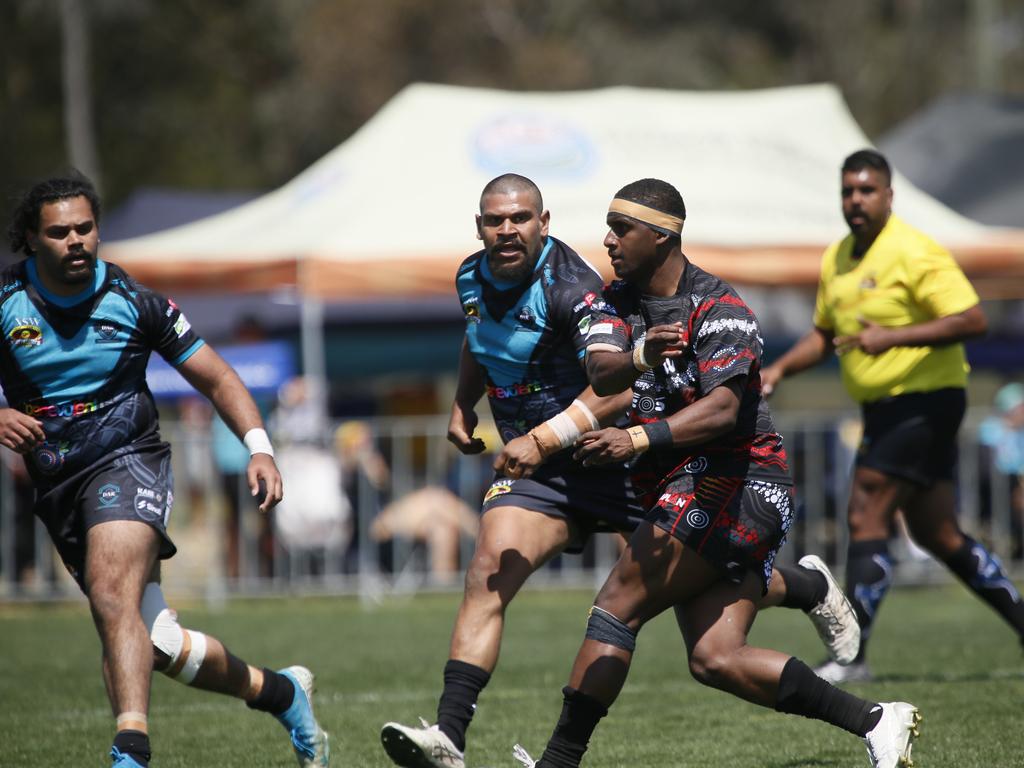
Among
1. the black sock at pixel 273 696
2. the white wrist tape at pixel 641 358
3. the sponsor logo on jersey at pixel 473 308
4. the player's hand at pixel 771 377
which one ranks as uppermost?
the sponsor logo on jersey at pixel 473 308

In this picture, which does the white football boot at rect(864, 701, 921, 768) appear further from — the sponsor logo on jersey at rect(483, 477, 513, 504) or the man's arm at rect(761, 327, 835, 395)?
the man's arm at rect(761, 327, 835, 395)

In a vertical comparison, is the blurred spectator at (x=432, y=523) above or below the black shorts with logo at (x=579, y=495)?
below

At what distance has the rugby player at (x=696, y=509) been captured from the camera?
5008mm

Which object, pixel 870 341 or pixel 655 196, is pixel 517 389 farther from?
pixel 870 341

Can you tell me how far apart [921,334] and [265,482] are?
3.36m

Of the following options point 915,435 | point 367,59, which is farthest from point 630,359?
point 367,59

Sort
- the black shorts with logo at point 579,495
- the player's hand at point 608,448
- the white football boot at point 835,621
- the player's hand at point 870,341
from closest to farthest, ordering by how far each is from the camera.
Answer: the player's hand at point 608,448 < the black shorts with logo at point 579,495 < the white football boot at point 835,621 < the player's hand at point 870,341

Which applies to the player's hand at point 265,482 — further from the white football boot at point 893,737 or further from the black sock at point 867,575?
the black sock at point 867,575

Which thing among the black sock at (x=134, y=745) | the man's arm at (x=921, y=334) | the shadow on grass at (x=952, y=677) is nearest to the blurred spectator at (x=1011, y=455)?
the shadow on grass at (x=952, y=677)

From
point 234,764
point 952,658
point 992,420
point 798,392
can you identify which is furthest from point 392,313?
point 234,764

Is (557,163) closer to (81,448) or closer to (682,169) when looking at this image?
(682,169)

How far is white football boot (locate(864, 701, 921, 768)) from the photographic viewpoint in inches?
198

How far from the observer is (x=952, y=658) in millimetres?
8703

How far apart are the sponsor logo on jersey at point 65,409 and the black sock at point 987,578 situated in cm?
431
